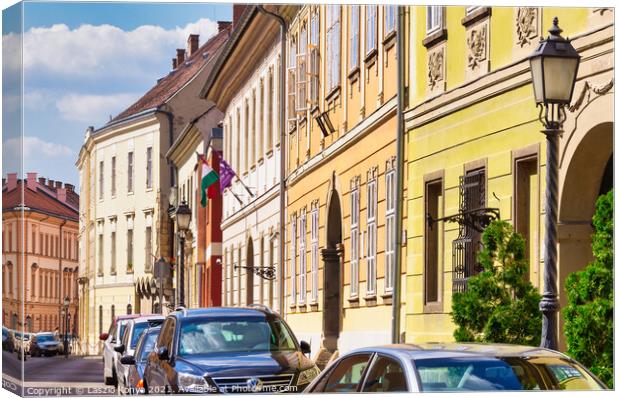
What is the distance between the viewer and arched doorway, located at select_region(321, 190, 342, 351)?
21438 millimetres

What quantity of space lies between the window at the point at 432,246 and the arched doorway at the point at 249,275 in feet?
22.9

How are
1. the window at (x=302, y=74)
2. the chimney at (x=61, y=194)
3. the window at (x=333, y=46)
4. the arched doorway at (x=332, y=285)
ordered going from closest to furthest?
the chimney at (x=61, y=194) → the arched doorway at (x=332, y=285) → the window at (x=333, y=46) → the window at (x=302, y=74)

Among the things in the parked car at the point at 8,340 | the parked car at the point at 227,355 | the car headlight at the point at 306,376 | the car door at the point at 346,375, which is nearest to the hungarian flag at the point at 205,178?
the parked car at the point at 227,355

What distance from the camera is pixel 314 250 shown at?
23281mm

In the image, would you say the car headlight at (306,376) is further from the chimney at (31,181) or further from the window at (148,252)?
the window at (148,252)

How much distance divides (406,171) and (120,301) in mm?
5380

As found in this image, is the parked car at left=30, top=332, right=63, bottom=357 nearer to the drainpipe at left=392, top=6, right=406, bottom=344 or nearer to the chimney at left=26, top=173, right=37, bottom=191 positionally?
the chimney at left=26, top=173, right=37, bottom=191

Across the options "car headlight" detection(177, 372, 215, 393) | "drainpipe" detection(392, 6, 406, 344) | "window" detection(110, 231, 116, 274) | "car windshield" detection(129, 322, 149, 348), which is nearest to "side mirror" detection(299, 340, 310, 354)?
"car headlight" detection(177, 372, 215, 393)

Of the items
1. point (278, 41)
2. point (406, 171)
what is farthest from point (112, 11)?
point (278, 41)

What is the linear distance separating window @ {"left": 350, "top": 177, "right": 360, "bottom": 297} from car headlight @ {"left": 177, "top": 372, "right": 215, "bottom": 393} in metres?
6.34

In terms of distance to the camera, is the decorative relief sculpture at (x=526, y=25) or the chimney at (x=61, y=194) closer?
the decorative relief sculpture at (x=526, y=25)

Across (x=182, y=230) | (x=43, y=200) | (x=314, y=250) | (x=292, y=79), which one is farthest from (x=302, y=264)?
(x=43, y=200)

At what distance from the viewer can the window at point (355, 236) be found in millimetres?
20938

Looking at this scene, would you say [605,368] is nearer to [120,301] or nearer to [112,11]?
[112,11]
